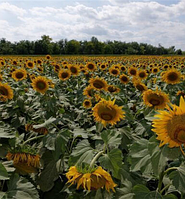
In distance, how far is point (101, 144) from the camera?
7.41 ft

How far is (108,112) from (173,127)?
1043 mm

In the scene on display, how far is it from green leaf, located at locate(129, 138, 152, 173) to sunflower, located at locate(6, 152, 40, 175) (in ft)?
2.62

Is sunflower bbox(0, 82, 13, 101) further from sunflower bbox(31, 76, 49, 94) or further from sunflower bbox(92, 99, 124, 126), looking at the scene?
sunflower bbox(92, 99, 124, 126)

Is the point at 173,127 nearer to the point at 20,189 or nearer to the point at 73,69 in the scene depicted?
the point at 20,189

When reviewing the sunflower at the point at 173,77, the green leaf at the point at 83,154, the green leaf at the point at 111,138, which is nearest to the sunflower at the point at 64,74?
the sunflower at the point at 173,77

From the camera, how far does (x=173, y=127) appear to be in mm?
1294

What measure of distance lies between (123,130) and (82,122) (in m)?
1.29

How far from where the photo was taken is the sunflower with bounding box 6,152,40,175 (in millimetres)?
1795

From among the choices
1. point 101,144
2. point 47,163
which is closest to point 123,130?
point 101,144

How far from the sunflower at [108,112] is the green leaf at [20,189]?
986mm

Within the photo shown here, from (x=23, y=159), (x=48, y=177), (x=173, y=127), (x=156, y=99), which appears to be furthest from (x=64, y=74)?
(x=173, y=127)

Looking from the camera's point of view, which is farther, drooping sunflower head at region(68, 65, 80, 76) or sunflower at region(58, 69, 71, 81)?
drooping sunflower head at region(68, 65, 80, 76)

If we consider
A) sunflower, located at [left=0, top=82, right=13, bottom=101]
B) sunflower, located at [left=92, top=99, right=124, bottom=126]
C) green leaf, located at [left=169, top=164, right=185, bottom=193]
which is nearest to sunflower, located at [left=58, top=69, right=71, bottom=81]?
sunflower, located at [left=0, top=82, right=13, bottom=101]

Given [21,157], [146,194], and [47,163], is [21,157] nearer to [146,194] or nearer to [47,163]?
[47,163]
